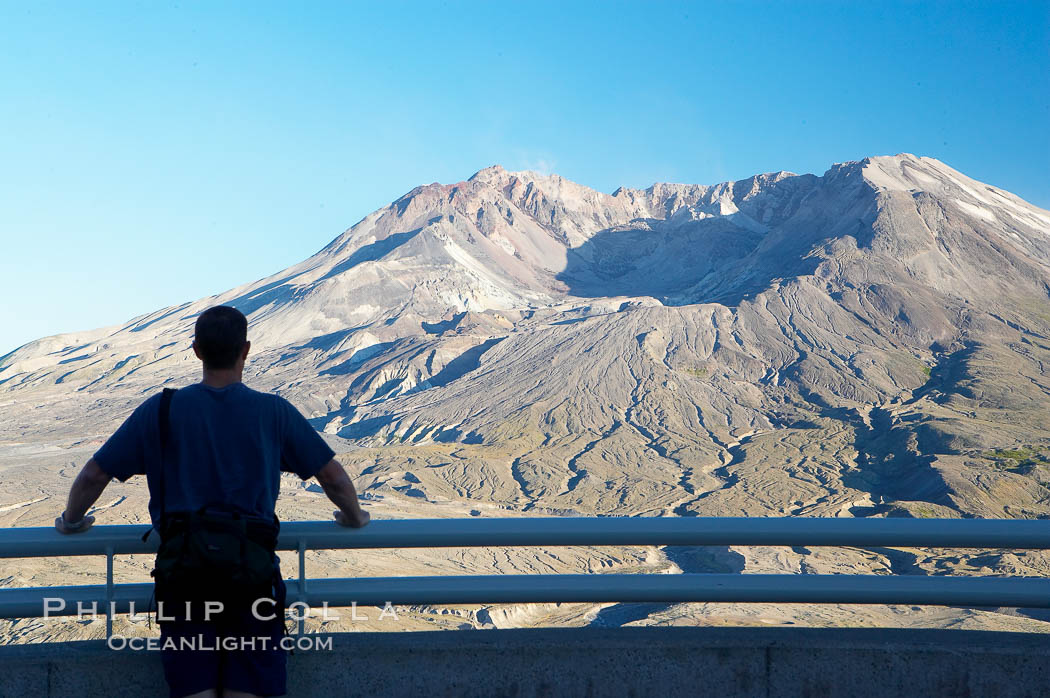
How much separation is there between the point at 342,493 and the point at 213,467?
1.62ft

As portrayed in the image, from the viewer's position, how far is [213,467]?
330cm

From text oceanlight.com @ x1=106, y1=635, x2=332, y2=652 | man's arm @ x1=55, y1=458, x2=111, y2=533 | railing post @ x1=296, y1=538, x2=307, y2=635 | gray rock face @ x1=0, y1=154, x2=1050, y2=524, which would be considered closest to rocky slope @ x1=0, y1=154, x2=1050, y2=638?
gray rock face @ x1=0, y1=154, x2=1050, y2=524

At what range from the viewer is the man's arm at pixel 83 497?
10.9 ft

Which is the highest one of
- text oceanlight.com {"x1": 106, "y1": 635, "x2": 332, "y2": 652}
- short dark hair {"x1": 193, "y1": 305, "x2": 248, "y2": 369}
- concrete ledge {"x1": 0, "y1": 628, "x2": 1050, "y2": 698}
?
short dark hair {"x1": 193, "y1": 305, "x2": 248, "y2": 369}

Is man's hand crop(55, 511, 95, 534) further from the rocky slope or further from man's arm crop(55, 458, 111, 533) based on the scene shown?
the rocky slope

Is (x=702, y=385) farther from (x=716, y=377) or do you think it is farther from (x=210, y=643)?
(x=210, y=643)

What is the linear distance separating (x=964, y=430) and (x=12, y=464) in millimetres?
126014

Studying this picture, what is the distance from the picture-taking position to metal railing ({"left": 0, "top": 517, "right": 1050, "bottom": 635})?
3596 millimetres

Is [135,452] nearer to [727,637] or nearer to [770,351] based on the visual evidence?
[727,637]

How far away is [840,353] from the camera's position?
146 metres

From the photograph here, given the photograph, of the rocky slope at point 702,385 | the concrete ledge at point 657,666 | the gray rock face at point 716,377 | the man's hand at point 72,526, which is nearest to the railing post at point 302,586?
the concrete ledge at point 657,666

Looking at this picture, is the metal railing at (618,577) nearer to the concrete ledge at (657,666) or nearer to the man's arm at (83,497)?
the man's arm at (83,497)

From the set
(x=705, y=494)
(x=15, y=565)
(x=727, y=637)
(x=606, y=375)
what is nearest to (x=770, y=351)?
(x=606, y=375)

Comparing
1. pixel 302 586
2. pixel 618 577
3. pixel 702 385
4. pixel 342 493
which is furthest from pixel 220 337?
pixel 702 385
